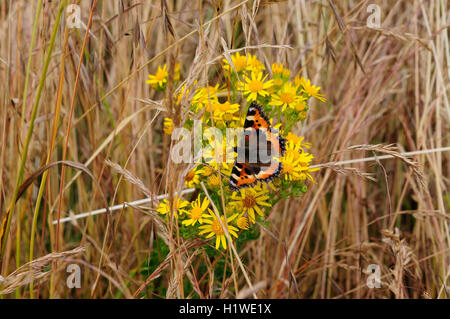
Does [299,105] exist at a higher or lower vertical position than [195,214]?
higher

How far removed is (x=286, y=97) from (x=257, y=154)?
10.1 inches

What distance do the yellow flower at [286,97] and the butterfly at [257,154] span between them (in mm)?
129

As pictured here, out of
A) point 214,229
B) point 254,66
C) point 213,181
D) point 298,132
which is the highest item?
point 254,66

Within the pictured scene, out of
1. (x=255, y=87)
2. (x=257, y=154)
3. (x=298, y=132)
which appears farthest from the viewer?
(x=298, y=132)

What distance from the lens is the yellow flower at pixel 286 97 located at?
4.65 ft

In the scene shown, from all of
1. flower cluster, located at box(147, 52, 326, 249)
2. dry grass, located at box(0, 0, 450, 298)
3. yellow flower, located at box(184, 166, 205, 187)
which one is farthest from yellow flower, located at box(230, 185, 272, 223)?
dry grass, located at box(0, 0, 450, 298)

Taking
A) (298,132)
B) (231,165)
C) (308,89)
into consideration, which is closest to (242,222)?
(231,165)

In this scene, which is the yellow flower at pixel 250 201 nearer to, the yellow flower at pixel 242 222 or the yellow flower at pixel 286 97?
the yellow flower at pixel 242 222

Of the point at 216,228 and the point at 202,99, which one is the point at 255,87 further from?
the point at 216,228

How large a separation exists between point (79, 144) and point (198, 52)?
126 cm

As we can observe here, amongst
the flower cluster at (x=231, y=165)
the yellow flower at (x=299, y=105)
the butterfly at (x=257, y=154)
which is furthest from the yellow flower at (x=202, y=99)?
the yellow flower at (x=299, y=105)

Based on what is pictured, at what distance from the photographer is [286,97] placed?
56.3 inches

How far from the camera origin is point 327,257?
196 centimetres
